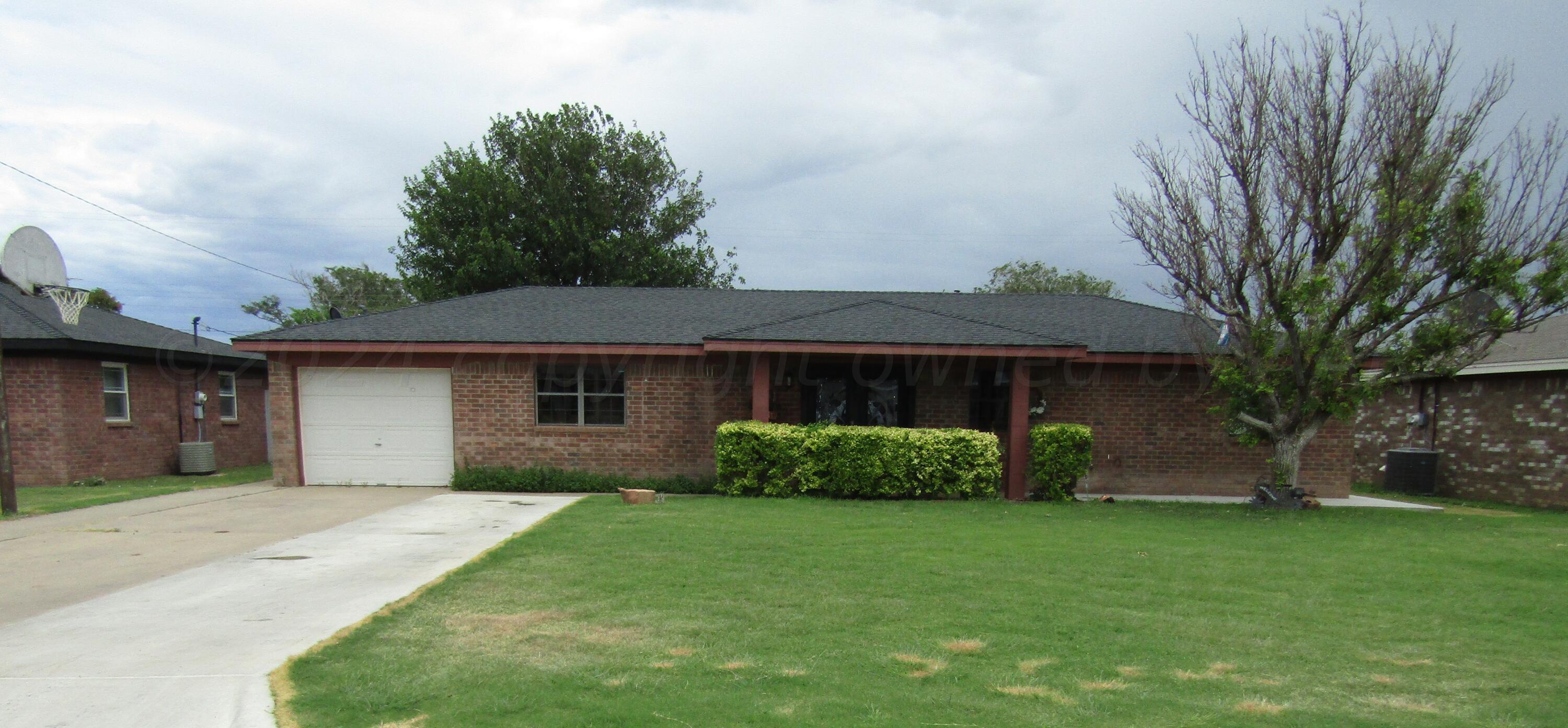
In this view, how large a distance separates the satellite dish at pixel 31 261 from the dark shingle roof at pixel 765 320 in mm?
2637

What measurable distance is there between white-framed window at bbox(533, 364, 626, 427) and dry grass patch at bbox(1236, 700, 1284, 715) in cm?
1037

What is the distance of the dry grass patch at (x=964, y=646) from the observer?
445 centimetres

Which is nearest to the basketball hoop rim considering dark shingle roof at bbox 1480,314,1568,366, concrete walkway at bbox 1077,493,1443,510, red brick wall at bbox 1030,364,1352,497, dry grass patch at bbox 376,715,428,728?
dry grass patch at bbox 376,715,428,728

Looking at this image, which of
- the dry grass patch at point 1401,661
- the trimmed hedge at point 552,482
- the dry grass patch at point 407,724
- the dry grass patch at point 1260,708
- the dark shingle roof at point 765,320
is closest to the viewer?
the dry grass patch at point 407,724

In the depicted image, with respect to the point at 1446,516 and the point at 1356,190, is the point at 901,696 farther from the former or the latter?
the point at 1446,516

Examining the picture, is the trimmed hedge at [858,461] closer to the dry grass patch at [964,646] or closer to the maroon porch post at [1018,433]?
the maroon porch post at [1018,433]

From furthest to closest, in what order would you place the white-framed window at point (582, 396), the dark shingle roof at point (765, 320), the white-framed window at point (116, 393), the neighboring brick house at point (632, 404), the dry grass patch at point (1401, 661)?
the white-framed window at point (116, 393) < the white-framed window at point (582, 396) < the neighboring brick house at point (632, 404) < the dark shingle roof at point (765, 320) < the dry grass patch at point (1401, 661)

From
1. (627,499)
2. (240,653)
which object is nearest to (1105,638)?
(240,653)

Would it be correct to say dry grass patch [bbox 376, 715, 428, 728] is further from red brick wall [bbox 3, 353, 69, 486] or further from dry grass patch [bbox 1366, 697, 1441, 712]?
red brick wall [bbox 3, 353, 69, 486]

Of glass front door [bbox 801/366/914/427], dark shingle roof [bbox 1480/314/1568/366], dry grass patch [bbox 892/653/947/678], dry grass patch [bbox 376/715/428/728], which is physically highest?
dark shingle roof [bbox 1480/314/1568/366]

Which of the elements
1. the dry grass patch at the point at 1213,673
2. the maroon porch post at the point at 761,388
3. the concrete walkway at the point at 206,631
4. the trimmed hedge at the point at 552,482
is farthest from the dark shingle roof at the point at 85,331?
the dry grass patch at the point at 1213,673

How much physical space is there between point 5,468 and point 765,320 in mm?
10439

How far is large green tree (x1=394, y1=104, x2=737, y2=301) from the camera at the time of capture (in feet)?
90.4

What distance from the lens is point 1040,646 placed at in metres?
4.55
